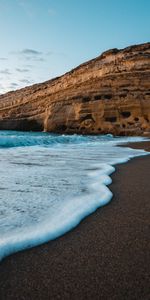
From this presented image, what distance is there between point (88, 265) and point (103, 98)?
26.5 m

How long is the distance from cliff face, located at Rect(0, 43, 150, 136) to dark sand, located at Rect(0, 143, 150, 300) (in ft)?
73.5

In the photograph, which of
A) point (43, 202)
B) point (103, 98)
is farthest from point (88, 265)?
point (103, 98)

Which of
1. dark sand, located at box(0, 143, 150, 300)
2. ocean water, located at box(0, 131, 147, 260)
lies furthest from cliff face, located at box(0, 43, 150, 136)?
dark sand, located at box(0, 143, 150, 300)

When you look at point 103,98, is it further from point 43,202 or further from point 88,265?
point 88,265

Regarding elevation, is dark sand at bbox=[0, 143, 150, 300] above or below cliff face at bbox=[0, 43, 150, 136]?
below

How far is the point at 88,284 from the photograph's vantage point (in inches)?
46.7

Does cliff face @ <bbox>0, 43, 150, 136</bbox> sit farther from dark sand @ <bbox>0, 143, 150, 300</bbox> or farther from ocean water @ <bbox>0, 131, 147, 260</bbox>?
dark sand @ <bbox>0, 143, 150, 300</bbox>

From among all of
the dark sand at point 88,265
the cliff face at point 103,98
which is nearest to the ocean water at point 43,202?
the dark sand at point 88,265

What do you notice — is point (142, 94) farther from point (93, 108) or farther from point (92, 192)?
point (92, 192)

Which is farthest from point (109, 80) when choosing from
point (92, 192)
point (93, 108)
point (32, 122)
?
point (92, 192)

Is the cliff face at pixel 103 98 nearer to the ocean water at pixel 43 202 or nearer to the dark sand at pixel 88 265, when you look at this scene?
the ocean water at pixel 43 202

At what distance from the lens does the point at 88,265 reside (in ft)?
4.43

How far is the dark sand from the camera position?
113 centimetres

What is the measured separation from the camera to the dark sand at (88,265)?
1.13m
